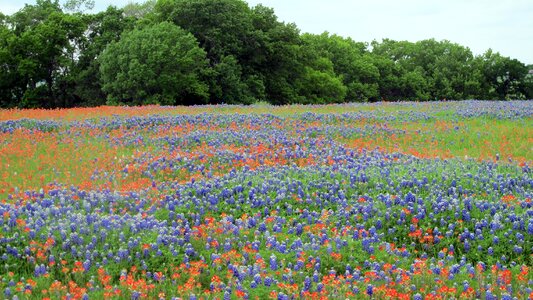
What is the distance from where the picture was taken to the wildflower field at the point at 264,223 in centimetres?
639

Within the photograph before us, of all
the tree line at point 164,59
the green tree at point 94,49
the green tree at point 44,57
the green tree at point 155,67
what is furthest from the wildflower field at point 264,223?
the green tree at point 44,57

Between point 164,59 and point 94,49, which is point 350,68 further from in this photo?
point 164,59

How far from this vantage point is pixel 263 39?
174 feet

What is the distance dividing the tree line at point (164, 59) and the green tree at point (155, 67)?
0.25 ft

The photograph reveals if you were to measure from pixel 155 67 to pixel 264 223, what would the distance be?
120 ft

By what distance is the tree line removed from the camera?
4397cm

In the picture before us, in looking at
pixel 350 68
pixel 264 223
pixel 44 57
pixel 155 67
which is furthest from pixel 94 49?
pixel 264 223

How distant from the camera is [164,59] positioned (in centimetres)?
4278

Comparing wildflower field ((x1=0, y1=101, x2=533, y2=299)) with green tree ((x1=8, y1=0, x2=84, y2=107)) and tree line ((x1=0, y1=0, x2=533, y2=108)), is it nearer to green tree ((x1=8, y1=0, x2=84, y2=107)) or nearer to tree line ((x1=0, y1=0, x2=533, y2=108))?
tree line ((x1=0, y1=0, x2=533, y2=108))

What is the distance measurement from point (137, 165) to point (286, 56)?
140ft

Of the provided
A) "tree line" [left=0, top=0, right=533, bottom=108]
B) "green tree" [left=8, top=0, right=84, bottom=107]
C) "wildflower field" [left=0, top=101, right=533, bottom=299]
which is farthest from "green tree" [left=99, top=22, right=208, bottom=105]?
"wildflower field" [left=0, top=101, right=533, bottom=299]

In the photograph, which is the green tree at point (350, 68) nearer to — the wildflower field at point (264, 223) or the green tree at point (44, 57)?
the green tree at point (44, 57)

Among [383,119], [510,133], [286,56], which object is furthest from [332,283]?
[286,56]

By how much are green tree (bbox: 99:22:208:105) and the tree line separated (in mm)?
76
